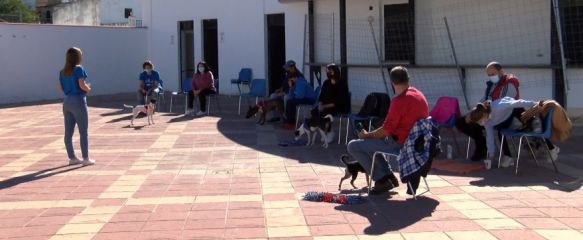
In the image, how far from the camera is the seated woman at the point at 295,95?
12109 mm

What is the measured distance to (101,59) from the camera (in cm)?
2120

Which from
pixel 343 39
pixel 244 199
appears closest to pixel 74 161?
pixel 244 199

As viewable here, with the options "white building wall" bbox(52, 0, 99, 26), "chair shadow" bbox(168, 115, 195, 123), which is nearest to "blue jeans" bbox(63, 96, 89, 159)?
"chair shadow" bbox(168, 115, 195, 123)

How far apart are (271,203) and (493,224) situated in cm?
208

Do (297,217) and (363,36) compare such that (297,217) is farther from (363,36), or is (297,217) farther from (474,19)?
(363,36)

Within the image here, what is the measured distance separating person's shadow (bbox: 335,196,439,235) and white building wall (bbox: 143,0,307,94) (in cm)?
1000

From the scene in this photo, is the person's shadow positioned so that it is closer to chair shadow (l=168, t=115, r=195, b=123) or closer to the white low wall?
chair shadow (l=168, t=115, r=195, b=123)

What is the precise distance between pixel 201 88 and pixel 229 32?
3963mm

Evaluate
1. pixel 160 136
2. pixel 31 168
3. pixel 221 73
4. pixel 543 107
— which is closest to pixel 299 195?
pixel 543 107

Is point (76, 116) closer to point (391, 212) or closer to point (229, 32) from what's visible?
point (391, 212)

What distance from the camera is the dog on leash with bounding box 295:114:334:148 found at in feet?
32.9

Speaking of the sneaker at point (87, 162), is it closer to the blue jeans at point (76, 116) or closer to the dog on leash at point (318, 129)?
the blue jeans at point (76, 116)

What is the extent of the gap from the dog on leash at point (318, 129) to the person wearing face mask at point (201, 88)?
519 centimetres

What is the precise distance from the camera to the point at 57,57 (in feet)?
66.4
